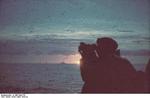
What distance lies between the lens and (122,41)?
2.77 metres

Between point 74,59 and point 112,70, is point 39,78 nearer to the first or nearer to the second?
point 74,59

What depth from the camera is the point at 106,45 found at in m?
2.78

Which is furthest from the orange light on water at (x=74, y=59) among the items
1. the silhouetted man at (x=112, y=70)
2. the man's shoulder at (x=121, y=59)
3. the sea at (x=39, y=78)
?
the man's shoulder at (x=121, y=59)

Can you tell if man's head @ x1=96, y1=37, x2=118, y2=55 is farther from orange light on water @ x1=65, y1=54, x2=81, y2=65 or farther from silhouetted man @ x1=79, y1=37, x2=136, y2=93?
orange light on water @ x1=65, y1=54, x2=81, y2=65

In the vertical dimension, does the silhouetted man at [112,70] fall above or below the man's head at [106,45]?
below

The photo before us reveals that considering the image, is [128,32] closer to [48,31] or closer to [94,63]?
[94,63]

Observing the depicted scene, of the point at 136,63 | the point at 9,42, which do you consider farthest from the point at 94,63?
the point at 9,42

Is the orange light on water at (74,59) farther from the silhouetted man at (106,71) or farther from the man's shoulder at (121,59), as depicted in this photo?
the man's shoulder at (121,59)

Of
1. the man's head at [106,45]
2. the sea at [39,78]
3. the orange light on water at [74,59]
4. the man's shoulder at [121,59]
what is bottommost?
the sea at [39,78]

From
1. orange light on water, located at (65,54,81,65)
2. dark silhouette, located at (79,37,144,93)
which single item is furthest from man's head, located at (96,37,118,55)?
orange light on water, located at (65,54,81,65)

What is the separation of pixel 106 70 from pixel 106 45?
21cm

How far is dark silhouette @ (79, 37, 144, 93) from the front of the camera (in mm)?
2723

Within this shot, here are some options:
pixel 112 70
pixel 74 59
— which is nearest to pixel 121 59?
pixel 112 70

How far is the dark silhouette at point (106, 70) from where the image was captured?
107 inches
